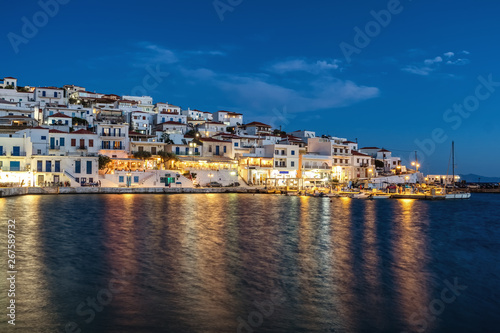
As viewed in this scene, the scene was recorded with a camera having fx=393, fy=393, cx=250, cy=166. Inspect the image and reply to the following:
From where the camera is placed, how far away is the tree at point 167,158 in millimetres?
48469

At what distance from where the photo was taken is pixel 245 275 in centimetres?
1308

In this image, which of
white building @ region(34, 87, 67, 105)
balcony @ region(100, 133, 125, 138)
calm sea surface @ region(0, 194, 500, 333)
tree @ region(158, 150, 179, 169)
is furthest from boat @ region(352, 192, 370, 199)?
white building @ region(34, 87, 67, 105)

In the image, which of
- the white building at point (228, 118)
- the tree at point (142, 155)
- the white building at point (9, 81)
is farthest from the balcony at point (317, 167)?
the white building at point (9, 81)

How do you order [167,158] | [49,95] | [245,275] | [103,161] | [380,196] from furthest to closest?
[49,95], [167,158], [380,196], [103,161], [245,275]

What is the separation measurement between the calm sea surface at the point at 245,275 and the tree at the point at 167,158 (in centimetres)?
2312

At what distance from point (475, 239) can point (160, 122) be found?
168 ft

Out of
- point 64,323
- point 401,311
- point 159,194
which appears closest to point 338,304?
point 401,311

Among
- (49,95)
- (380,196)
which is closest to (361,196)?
(380,196)

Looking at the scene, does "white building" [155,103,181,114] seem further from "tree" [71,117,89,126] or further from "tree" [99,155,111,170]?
"tree" [99,155,111,170]

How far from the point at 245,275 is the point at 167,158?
37.1 m

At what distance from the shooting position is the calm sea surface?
9.32 m

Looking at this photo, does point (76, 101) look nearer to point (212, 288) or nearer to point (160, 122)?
point (160, 122)

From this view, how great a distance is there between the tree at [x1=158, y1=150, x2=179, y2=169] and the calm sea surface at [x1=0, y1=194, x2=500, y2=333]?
23124 mm

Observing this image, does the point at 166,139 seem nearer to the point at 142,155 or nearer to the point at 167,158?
the point at 167,158
